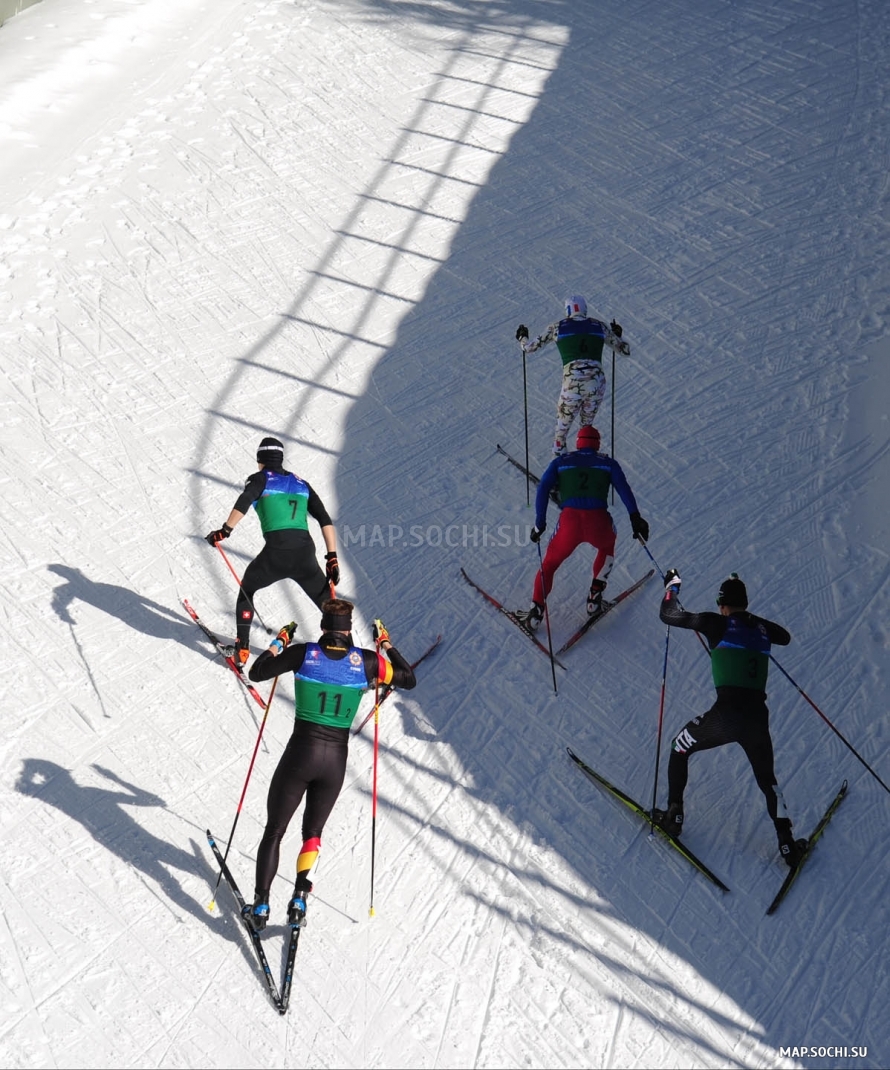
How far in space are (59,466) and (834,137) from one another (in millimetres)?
7896

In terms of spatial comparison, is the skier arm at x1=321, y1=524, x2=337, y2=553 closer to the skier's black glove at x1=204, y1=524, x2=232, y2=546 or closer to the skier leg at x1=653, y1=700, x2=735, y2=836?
the skier's black glove at x1=204, y1=524, x2=232, y2=546

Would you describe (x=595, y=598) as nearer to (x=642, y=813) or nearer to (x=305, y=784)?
(x=642, y=813)

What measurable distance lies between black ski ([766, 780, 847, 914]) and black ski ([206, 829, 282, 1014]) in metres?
2.08

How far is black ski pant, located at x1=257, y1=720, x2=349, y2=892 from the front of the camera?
484cm

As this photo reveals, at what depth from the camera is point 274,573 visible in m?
6.07

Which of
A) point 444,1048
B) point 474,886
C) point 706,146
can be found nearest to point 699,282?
point 706,146

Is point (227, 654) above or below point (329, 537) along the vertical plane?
below

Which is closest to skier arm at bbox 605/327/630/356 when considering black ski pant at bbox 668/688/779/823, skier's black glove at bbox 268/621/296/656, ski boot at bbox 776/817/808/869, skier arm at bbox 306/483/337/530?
skier arm at bbox 306/483/337/530

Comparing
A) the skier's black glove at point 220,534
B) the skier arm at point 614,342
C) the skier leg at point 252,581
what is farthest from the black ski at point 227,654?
the skier arm at point 614,342

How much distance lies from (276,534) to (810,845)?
2914 millimetres

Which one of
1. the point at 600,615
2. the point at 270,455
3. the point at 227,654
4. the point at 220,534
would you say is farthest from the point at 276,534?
the point at 600,615

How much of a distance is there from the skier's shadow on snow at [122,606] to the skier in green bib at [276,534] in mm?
519

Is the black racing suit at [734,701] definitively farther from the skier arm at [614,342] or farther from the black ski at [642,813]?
the skier arm at [614,342]

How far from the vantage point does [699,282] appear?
376 inches
